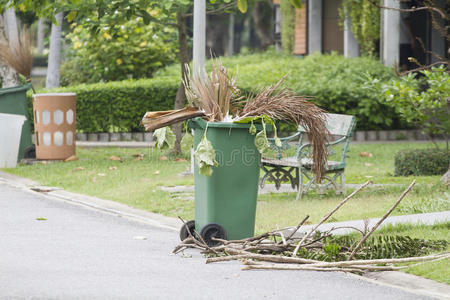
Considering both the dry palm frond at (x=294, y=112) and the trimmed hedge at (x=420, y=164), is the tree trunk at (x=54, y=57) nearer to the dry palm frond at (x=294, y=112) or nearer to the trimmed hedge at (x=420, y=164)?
the trimmed hedge at (x=420, y=164)

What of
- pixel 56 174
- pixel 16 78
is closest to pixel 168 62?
pixel 16 78

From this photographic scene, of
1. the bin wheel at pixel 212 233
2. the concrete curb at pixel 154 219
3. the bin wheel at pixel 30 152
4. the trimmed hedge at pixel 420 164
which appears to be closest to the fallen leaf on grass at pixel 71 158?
the bin wheel at pixel 30 152

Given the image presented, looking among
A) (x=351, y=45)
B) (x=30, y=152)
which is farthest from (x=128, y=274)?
(x=351, y=45)

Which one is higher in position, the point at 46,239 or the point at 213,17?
the point at 213,17

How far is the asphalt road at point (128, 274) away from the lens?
5.70 m

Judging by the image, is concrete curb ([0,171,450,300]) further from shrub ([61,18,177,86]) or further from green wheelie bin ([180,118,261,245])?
shrub ([61,18,177,86])

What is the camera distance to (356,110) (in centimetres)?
1714

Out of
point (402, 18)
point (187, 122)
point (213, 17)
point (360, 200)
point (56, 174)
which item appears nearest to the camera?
point (187, 122)

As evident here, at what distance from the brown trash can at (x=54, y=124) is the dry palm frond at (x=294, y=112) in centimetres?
696

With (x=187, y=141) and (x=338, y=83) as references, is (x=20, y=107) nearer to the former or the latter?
(x=338, y=83)

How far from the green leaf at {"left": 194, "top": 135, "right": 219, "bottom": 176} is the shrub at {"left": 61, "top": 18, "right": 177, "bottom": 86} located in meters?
14.2

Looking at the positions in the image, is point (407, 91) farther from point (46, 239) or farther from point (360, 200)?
point (46, 239)

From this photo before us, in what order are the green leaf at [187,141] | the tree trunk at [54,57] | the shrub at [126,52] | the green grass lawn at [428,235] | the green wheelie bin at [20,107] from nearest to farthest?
the green grass lawn at [428,235]
the green leaf at [187,141]
the green wheelie bin at [20,107]
the tree trunk at [54,57]
the shrub at [126,52]

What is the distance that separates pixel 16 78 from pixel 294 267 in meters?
13.2
